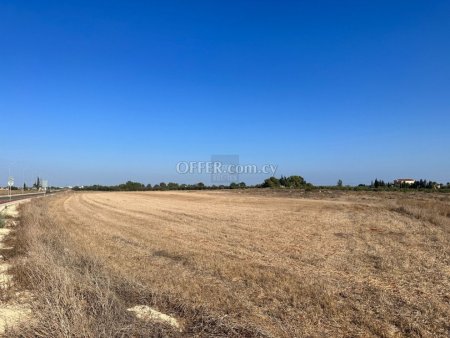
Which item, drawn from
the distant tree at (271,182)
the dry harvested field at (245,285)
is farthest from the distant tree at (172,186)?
the dry harvested field at (245,285)

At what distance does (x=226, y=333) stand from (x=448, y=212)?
84.8 ft

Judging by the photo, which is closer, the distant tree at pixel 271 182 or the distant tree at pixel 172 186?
the distant tree at pixel 271 182

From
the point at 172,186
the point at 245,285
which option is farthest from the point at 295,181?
the point at 245,285

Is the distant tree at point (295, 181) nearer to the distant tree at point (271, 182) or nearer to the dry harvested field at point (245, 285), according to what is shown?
the distant tree at point (271, 182)

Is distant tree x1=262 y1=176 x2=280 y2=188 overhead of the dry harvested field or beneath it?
overhead

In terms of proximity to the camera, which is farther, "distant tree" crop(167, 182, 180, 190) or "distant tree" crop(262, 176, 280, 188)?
"distant tree" crop(167, 182, 180, 190)

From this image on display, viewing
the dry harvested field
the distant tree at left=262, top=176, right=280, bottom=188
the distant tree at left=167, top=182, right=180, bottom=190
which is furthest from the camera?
the distant tree at left=167, top=182, right=180, bottom=190

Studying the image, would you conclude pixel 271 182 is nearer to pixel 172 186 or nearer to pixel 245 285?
pixel 172 186

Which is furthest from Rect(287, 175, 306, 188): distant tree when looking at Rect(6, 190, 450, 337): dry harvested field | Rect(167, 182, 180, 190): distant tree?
Rect(6, 190, 450, 337): dry harvested field

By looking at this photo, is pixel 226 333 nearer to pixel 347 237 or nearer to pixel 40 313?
pixel 40 313

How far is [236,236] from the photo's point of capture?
55.1 ft

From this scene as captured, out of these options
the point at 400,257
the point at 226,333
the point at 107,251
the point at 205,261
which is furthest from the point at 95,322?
the point at 400,257

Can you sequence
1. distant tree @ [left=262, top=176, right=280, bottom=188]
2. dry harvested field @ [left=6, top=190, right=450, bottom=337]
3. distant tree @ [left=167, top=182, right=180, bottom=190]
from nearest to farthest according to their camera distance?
dry harvested field @ [left=6, top=190, right=450, bottom=337]
distant tree @ [left=262, top=176, right=280, bottom=188]
distant tree @ [left=167, top=182, right=180, bottom=190]

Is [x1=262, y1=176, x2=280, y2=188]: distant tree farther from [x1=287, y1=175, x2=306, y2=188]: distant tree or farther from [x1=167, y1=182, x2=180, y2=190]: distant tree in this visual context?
[x1=167, y1=182, x2=180, y2=190]: distant tree
